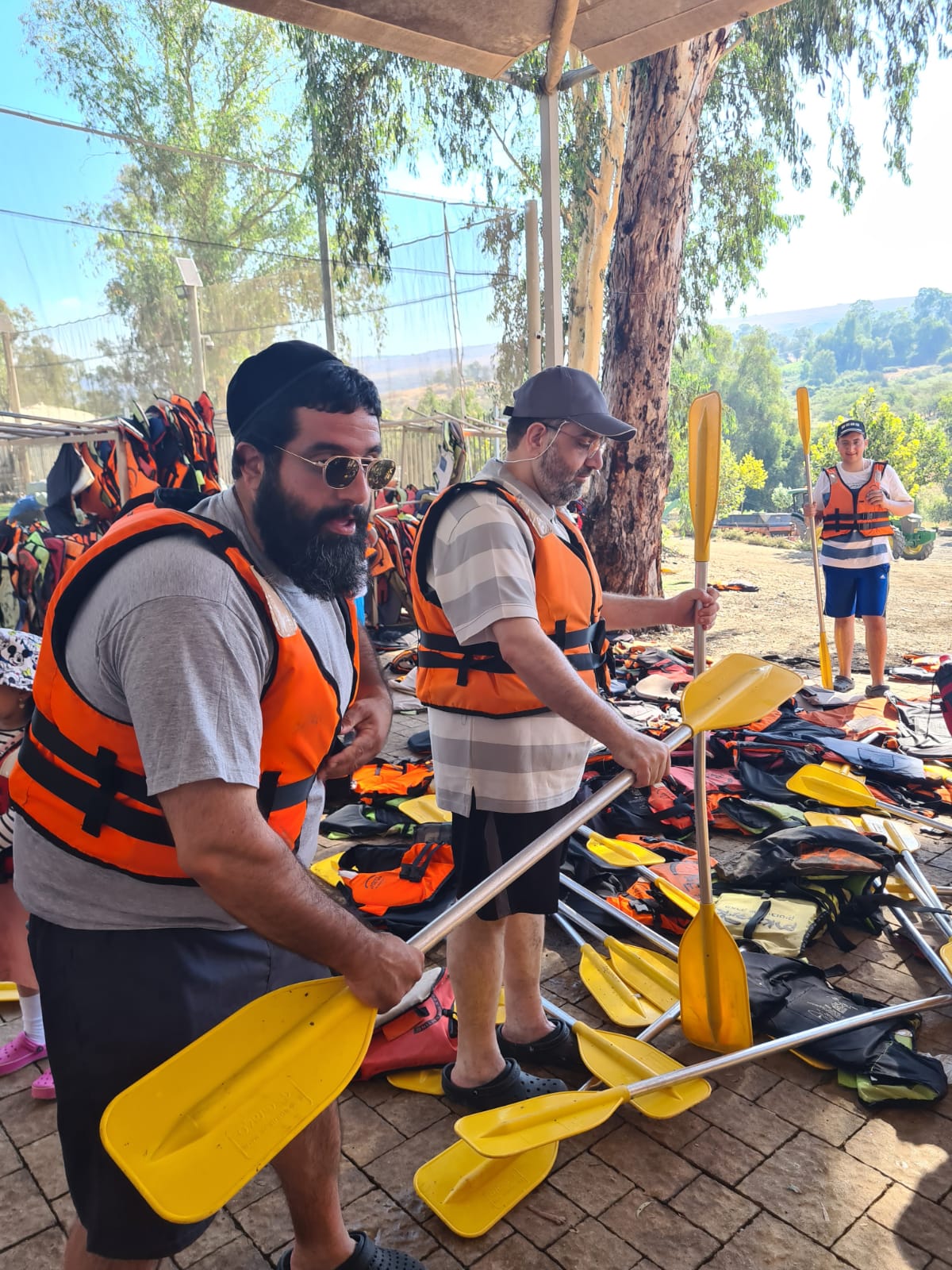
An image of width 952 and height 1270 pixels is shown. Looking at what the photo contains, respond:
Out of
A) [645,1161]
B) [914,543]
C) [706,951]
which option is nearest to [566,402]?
[706,951]

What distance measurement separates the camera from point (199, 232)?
1118 cm

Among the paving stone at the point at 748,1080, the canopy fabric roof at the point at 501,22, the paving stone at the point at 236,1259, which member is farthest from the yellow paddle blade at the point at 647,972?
the canopy fabric roof at the point at 501,22

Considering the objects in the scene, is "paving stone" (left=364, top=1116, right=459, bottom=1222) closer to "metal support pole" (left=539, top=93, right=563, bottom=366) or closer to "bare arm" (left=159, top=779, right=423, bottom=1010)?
"bare arm" (left=159, top=779, right=423, bottom=1010)

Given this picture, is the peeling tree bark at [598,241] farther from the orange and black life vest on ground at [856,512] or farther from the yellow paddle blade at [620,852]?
the yellow paddle blade at [620,852]

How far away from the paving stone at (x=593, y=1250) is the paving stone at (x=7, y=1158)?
146 centimetres

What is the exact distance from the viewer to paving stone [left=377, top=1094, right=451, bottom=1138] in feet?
7.99

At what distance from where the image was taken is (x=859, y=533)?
687cm

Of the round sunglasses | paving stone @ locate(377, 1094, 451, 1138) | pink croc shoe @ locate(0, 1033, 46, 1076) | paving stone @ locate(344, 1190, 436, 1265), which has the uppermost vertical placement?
the round sunglasses

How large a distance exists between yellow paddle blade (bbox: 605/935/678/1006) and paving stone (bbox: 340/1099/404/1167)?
101 centimetres

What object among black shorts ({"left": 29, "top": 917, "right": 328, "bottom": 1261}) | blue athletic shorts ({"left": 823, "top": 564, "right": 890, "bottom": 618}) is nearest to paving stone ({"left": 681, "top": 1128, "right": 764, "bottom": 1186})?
black shorts ({"left": 29, "top": 917, "right": 328, "bottom": 1261})

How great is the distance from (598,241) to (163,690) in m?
15.0

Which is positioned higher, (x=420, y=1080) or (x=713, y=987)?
(x=713, y=987)

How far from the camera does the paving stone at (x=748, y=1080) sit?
2533 millimetres

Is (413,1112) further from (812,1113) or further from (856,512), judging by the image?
(856,512)
